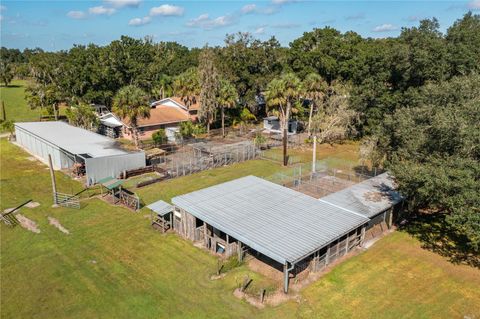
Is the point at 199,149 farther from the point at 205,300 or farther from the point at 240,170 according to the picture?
the point at 205,300

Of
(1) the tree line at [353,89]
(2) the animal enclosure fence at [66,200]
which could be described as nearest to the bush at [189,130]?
(1) the tree line at [353,89]


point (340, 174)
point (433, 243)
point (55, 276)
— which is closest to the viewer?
point (55, 276)

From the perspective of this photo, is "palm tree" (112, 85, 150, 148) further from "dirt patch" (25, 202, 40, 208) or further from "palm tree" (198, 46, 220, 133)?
"dirt patch" (25, 202, 40, 208)

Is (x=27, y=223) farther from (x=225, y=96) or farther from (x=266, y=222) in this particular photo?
(x=225, y=96)

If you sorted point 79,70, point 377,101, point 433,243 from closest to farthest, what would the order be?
point 433,243
point 377,101
point 79,70

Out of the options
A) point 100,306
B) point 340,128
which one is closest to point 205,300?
point 100,306

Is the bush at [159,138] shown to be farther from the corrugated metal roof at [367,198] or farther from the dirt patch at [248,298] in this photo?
the dirt patch at [248,298]

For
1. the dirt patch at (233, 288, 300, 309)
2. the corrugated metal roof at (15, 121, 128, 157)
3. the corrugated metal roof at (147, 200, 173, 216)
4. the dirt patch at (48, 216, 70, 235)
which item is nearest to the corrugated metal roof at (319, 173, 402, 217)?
the dirt patch at (233, 288, 300, 309)
